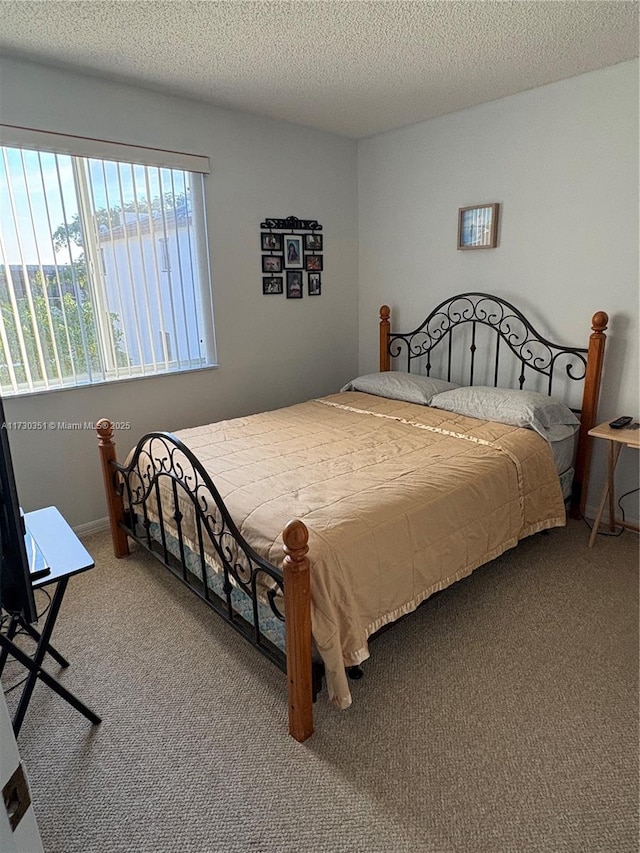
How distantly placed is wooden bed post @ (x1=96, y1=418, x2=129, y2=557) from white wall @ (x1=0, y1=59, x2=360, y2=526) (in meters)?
0.48

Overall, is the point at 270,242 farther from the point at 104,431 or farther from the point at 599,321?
the point at 599,321

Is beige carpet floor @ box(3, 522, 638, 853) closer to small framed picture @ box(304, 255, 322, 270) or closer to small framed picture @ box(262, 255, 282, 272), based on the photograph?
small framed picture @ box(262, 255, 282, 272)

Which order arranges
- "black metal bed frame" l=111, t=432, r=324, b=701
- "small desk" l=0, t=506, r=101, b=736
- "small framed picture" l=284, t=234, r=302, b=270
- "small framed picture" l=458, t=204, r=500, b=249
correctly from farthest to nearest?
"small framed picture" l=284, t=234, r=302, b=270
"small framed picture" l=458, t=204, r=500, b=249
"black metal bed frame" l=111, t=432, r=324, b=701
"small desk" l=0, t=506, r=101, b=736

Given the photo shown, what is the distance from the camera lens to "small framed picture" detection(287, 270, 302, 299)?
3.85 metres

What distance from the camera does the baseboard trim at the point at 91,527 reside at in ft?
10.3

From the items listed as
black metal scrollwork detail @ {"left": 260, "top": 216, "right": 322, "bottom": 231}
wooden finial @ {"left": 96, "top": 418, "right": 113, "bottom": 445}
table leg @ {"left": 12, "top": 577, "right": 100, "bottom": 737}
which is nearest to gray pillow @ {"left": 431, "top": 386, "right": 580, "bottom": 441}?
black metal scrollwork detail @ {"left": 260, "top": 216, "right": 322, "bottom": 231}

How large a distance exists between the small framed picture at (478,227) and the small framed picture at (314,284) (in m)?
1.11

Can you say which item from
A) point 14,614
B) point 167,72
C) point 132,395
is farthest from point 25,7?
point 14,614

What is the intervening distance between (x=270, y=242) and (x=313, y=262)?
16.4 inches

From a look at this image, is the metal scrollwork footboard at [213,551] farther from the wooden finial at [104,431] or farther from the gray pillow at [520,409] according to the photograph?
the gray pillow at [520,409]

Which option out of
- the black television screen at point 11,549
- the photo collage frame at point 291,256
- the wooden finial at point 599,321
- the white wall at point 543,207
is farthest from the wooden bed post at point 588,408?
the black television screen at point 11,549

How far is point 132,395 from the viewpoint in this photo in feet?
10.6

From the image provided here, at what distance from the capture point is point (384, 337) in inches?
159

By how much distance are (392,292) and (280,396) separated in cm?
123
